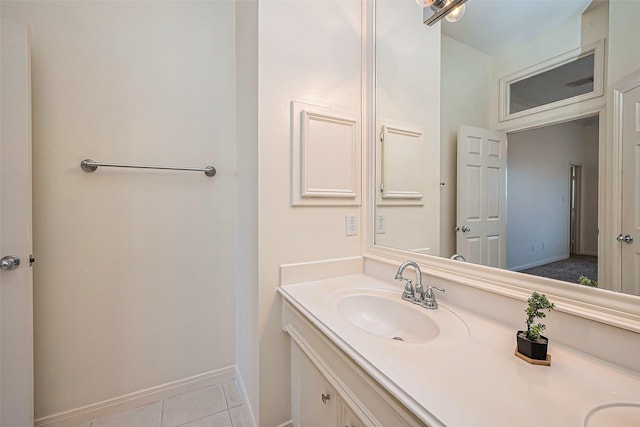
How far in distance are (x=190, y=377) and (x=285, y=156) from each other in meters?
1.49

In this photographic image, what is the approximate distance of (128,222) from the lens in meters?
1.41

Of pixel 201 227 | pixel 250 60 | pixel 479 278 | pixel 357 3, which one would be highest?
pixel 357 3

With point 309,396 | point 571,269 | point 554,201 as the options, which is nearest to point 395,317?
point 309,396

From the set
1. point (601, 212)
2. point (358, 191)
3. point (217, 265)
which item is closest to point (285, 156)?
point (358, 191)

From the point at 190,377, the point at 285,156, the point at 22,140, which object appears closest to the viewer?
the point at 22,140

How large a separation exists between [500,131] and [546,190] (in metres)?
0.26

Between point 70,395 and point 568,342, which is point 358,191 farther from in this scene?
point 70,395

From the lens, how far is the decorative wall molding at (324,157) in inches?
48.8

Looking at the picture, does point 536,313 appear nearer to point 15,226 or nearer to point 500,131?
point 500,131

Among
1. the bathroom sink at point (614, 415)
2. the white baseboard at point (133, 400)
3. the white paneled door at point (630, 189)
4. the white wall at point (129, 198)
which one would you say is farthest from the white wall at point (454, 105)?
the white baseboard at point (133, 400)

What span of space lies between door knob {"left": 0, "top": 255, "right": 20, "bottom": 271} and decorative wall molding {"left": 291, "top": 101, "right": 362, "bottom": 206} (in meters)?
1.21

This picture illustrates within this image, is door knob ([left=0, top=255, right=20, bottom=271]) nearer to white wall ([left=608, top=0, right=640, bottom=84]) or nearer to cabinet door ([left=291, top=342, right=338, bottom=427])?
cabinet door ([left=291, top=342, right=338, bottom=427])

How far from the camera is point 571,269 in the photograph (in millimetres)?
757

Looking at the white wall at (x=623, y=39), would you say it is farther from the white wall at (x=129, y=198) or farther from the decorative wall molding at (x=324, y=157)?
the white wall at (x=129, y=198)
